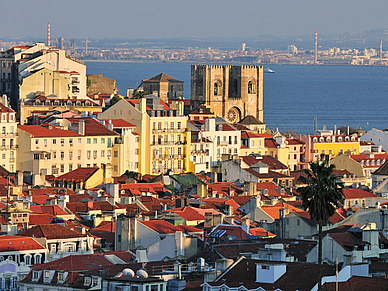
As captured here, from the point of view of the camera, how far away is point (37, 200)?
224 ft

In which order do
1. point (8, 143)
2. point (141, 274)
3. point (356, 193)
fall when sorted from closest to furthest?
point (141, 274) < point (356, 193) < point (8, 143)

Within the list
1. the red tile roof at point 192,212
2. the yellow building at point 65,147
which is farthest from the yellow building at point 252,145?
the red tile roof at point 192,212

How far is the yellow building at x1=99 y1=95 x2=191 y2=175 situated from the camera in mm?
99375

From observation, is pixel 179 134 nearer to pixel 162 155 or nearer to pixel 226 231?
pixel 162 155

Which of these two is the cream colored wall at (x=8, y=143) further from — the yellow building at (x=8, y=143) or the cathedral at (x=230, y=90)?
the cathedral at (x=230, y=90)

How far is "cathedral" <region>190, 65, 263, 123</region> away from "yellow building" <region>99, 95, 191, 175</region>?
4276cm

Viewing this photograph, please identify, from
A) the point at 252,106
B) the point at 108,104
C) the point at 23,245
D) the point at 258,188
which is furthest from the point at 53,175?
the point at 252,106

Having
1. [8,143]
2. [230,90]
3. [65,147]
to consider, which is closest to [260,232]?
[65,147]

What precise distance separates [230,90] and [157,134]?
5328 centimetres

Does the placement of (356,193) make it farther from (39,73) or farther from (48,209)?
(39,73)

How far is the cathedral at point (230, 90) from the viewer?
14725cm

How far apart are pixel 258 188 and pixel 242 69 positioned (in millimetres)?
70016

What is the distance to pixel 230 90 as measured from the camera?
152875 millimetres

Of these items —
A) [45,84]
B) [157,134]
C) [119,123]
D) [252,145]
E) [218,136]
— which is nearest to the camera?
[119,123]
